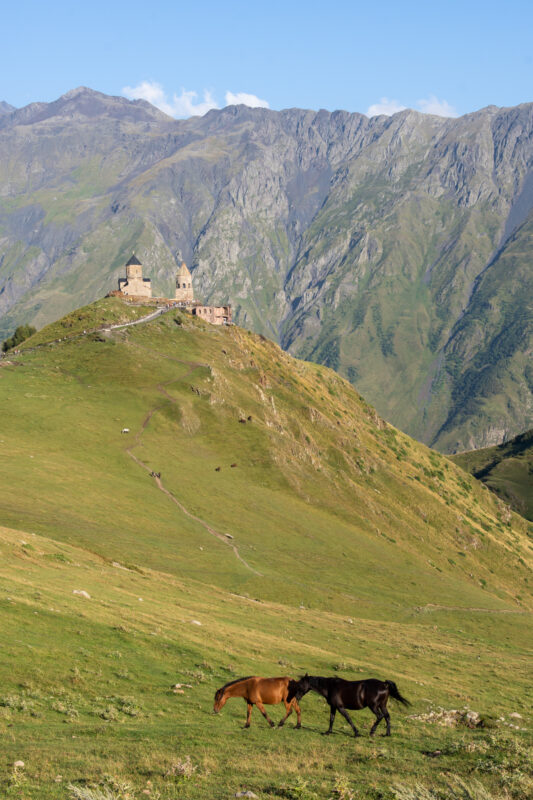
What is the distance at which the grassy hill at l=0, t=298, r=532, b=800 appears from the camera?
23406 millimetres

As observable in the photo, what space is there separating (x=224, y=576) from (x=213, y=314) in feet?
352

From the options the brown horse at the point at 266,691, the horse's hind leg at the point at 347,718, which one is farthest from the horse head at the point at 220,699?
the horse's hind leg at the point at 347,718

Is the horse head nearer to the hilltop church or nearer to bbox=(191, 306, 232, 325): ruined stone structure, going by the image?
bbox=(191, 306, 232, 325): ruined stone structure

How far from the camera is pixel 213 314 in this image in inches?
6801

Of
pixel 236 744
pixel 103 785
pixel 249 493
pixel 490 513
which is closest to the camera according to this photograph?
pixel 103 785

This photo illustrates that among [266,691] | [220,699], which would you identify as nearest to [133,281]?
[220,699]

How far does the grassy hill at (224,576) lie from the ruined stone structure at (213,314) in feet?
26.9

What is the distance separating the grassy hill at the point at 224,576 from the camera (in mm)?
23406

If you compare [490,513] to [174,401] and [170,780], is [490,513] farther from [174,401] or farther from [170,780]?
[170,780]

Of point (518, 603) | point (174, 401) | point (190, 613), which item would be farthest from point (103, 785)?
point (518, 603)

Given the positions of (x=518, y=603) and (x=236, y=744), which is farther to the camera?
(x=518, y=603)

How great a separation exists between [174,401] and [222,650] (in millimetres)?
82367

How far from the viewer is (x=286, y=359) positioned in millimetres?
177125

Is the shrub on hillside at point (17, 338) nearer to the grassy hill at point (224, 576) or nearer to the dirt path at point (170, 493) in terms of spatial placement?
the grassy hill at point (224, 576)
